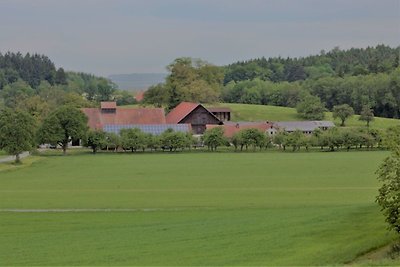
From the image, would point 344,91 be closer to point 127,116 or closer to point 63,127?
point 127,116

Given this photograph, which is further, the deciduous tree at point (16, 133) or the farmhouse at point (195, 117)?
the farmhouse at point (195, 117)

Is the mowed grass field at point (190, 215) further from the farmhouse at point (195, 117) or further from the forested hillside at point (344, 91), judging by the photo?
the forested hillside at point (344, 91)

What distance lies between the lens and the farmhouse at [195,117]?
108688mm

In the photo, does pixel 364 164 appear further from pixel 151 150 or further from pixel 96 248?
pixel 96 248

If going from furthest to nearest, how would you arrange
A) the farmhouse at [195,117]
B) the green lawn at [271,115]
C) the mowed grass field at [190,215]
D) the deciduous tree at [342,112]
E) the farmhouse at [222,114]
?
A: the green lawn at [271,115]
the farmhouse at [222,114]
the deciduous tree at [342,112]
the farmhouse at [195,117]
the mowed grass field at [190,215]

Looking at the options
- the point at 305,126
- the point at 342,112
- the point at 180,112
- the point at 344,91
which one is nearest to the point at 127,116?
the point at 180,112

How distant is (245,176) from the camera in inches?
2160

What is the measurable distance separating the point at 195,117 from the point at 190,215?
78614mm

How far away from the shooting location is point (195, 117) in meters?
110

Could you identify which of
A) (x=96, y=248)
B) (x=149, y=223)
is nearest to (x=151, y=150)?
(x=149, y=223)

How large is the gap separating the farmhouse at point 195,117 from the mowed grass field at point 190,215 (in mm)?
43036

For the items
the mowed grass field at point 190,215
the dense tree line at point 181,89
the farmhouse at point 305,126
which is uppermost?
the dense tree line at point 181,89

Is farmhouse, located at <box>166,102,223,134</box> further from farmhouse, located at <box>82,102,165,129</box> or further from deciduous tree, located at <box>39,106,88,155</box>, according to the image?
deciduous tree, located at <box>39,106,88,155</box>

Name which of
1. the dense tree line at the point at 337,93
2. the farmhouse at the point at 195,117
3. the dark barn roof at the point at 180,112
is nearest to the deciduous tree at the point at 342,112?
the dense tree line at the point at 337,93
